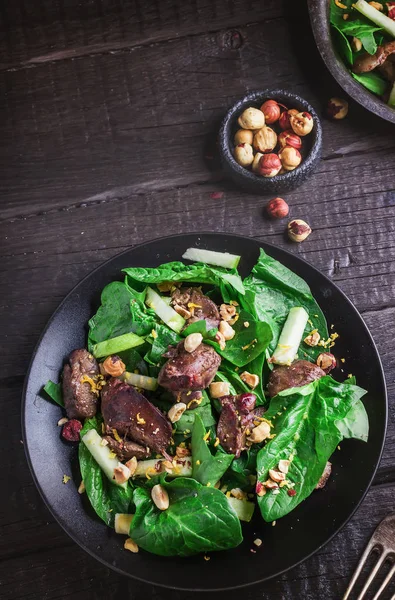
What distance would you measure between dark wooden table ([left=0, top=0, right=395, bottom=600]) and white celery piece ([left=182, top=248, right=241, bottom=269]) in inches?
11.5

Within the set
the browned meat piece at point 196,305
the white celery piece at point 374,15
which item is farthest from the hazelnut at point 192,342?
the white celery piece at point 374,15

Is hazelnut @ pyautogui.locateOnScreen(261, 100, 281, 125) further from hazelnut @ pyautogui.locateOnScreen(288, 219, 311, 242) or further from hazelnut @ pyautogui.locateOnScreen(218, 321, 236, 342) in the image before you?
hazelnut @ pyautogui.locateOnScreen(218, 321, 236, 342)

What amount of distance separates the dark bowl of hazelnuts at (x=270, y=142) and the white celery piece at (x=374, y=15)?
40cm

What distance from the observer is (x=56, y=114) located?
2.75 metres

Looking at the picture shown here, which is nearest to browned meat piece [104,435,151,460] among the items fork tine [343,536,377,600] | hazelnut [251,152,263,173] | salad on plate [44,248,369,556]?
salad on plate [44,248,369,556]

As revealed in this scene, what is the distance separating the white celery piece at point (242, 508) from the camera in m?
2.19

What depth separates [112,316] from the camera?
232 cm

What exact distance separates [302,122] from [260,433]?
1209 mm

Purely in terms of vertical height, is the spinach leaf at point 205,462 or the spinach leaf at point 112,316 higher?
the spinach leaf at point 112,316

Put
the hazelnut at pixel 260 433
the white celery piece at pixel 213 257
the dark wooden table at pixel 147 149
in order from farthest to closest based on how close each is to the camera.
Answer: the dark wooden table at pixel 147 149 < the white celery piece at pixel 213 257 < the hazelnut at pixel 260 433

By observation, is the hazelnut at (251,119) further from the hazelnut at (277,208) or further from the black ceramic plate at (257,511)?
the black ceramic plate at (257,511)

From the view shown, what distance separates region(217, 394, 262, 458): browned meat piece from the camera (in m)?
2.15

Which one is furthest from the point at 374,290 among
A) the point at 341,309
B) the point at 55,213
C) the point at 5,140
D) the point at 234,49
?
the point at 5,140

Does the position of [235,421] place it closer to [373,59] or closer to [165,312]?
[165,312]
